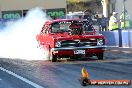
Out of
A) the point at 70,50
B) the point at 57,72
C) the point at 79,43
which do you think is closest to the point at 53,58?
the point at 70,50

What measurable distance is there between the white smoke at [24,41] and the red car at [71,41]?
3.43 ft

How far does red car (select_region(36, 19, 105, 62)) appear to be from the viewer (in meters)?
17.1

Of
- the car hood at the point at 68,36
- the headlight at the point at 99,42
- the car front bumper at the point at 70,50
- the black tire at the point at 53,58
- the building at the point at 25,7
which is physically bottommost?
the black tire at the point at 53,58

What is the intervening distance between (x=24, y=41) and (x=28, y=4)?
20974mm

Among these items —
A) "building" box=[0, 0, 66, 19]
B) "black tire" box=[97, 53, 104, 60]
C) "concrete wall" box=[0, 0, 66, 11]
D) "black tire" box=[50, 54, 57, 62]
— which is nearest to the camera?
"black tire" box=[50, 54, 57, 62]

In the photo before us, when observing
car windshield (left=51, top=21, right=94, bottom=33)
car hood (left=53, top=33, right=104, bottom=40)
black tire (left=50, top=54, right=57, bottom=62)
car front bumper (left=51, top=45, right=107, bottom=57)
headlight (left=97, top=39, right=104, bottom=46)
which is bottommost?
black tire (left=50, top=54, right=57, bottom=62)

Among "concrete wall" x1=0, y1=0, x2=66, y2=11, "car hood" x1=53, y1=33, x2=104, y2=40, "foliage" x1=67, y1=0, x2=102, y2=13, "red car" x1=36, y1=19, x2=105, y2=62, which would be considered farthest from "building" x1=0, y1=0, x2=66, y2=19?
"foliage" x1=67, y1=0, x2=102, y2=13

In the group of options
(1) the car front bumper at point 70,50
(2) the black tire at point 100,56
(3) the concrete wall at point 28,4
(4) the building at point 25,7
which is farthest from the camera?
(3) the concrete wall at point 28,4

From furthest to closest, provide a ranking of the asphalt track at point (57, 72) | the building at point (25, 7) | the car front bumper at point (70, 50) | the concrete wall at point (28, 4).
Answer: the concrete wall at point (28, 4) → the building at point (25, 7) → the car front bumper at point (70, 50) → the asphalt track at point (57, 72)

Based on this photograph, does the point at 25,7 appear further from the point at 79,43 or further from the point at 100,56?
the point at 79,43

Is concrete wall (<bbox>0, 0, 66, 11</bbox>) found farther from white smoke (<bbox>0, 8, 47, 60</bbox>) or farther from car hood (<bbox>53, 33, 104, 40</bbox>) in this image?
car hood (<bbox>53, 33, 104, 40</bbox>)

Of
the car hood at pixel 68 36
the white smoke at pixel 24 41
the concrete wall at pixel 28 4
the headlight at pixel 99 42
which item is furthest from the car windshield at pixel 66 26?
the concrete wall at pixel 28 4

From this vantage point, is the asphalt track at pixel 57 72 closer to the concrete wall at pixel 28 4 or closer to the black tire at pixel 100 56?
the black tire at pixel 100 56

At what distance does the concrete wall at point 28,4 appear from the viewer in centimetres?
4412
